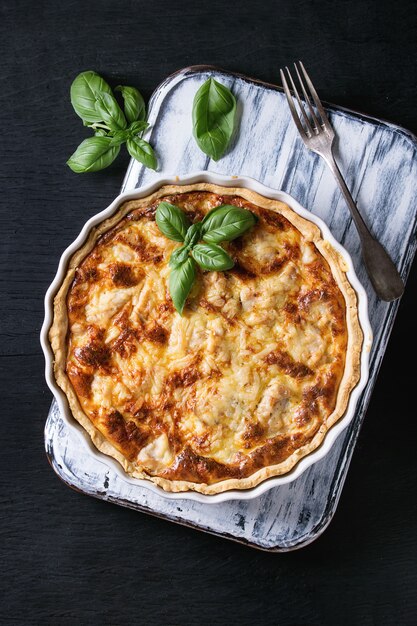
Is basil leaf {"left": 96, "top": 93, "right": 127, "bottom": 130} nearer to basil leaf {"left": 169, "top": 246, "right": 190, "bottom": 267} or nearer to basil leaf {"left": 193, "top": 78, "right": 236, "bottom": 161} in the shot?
basil leaf {"left": 193, "top": 78, "right": 236, "bottom": 161}

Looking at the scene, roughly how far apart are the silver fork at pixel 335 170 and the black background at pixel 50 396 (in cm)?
28

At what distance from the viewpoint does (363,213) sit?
11.5ft

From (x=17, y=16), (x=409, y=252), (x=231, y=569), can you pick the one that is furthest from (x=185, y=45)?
(x=231, y=569)

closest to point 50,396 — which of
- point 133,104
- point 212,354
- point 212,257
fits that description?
point 212,354

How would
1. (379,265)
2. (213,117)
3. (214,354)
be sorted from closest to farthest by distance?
1. (214,354)
2. (379,265)
3. (213,117)

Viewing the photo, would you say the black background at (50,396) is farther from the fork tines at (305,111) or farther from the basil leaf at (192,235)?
the basil leaf at (192,235)

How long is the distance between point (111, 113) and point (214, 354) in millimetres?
1383

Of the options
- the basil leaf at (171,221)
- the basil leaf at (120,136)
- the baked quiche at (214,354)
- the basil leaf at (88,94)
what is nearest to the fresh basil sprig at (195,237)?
the basil leaf at (171,221)

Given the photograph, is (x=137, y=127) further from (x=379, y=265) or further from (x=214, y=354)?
(x=379, y=265)

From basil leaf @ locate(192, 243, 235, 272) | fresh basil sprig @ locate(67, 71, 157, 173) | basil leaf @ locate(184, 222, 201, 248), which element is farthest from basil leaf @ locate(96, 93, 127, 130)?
basil leaf @ locate(192, 243, 235, 272)

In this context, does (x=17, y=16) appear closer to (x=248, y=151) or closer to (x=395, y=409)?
(x=248, y=151)

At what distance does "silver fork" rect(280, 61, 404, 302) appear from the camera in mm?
3355

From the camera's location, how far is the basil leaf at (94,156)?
3.58 meters

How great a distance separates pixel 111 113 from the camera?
354 centimetres
